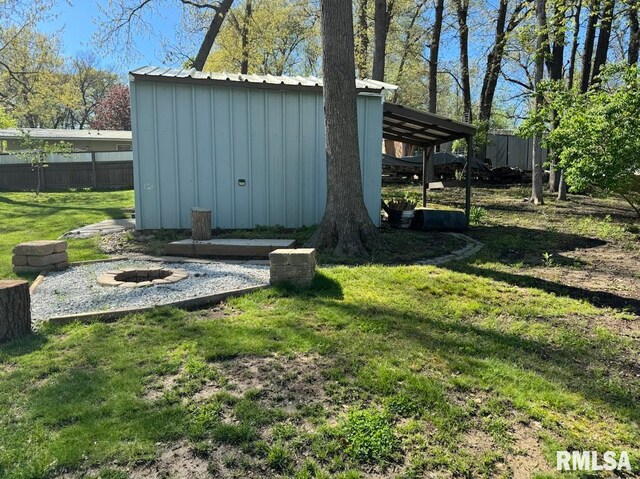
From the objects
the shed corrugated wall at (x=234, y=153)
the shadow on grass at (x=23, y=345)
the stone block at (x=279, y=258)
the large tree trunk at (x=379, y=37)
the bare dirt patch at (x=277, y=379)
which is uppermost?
the large tree trunk at (x=379, y=37)

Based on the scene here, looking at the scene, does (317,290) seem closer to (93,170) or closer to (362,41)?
(362,41)

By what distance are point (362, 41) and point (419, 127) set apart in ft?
37.9

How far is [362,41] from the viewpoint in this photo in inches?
803

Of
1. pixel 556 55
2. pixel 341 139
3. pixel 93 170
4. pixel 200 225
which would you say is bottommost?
pixel 200 225

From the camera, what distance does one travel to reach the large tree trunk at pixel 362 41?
19.9m

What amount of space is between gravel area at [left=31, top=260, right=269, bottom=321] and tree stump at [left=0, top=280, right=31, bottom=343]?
0.36m

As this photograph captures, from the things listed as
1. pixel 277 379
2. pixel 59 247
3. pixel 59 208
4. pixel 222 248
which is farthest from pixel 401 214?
pixel 59 208

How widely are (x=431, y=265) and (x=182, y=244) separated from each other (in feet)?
11.9

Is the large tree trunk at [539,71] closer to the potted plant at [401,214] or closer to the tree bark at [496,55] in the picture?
the potted plant at [401,214]

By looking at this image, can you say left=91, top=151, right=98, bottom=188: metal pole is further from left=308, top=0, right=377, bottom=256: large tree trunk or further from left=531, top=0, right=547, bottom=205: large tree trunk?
left=531, top=0, right=547, bottom=205: large tree trunk

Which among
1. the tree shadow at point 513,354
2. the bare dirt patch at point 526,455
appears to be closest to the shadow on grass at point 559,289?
the tree shadow at point 513,354

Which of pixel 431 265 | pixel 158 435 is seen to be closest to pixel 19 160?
pixel 431 265

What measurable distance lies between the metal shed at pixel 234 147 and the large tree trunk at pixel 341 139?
6.87 feet

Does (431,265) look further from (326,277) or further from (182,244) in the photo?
(182,244)
